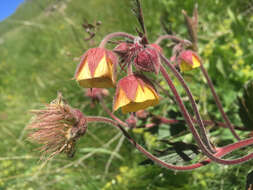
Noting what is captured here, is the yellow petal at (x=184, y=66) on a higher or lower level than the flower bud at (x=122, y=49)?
lower

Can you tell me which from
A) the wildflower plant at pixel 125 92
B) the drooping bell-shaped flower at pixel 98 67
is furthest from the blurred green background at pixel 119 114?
the drooping bell-shaped flower at pixel 98 67

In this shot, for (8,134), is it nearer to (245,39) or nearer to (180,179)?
(180,179)

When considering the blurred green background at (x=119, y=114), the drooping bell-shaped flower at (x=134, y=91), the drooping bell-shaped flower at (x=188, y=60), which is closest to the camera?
the drooping bell-shaped flower at (x=134, y=91)

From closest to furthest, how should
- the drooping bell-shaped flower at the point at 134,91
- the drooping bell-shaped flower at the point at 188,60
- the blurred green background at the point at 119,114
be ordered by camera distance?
1. the drooping bell-shaped flower at the point at 134,91
2. the drooping bell-shaped flower at the point at 188,60
3. the blurred green background at the point at 119,114

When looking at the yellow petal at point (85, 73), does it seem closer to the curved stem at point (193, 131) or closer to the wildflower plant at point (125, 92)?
the wildflower plant at point (125, 92)

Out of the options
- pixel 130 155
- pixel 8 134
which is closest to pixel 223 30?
pixel 130 155

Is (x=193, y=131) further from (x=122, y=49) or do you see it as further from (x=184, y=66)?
(x=184, y=66)

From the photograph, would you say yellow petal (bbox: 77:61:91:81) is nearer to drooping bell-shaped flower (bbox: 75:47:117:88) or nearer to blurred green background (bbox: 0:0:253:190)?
drooping bell-shaped flower (bbox: 75:47:117:88)
